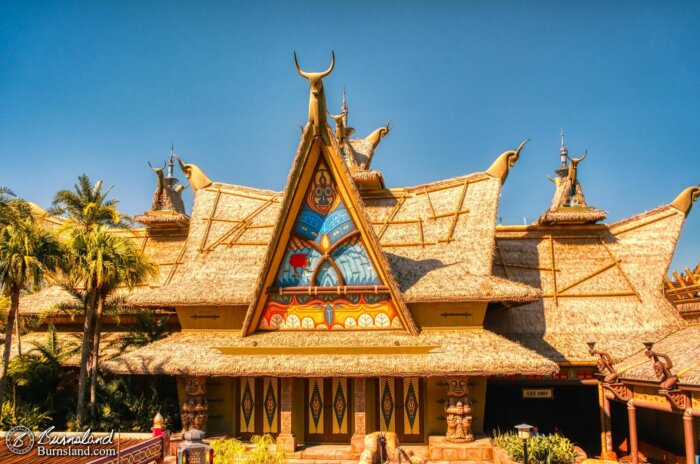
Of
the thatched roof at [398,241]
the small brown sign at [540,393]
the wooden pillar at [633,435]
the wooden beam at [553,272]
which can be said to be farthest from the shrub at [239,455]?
the wooden beam at [553,272]

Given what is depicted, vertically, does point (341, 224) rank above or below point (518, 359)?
above

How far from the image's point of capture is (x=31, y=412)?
21.7 metres

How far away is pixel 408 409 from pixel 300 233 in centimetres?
789

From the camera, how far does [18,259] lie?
63.0 ft

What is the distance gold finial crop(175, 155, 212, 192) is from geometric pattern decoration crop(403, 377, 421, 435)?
1616 cm

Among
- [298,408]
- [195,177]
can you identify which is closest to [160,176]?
[195,177]

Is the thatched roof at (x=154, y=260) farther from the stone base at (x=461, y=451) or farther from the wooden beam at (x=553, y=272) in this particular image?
the wooden beam at (x=553, y=272)

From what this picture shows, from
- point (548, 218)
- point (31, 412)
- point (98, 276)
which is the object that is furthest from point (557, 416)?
point (31, 412)

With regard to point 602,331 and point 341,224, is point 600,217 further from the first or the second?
point 341,224

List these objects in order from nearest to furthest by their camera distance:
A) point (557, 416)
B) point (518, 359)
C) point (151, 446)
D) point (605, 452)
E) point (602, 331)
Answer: point (151, 446) < point (518, 359) < point (605, 452) < point (602, 331) < point (557, 416)

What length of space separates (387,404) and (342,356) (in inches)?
128

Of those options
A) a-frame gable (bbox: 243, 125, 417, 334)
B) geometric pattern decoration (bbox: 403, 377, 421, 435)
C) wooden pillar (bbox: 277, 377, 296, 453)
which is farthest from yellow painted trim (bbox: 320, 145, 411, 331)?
wooden pillar (bbox: 277, 377, 296, 453)

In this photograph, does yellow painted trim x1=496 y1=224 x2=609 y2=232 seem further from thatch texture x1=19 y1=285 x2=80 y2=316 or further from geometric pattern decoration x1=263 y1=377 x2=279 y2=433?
thatch texture x1=19 y1=285 x2=80 y2=316

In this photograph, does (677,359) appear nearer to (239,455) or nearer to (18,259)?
(239,455)
